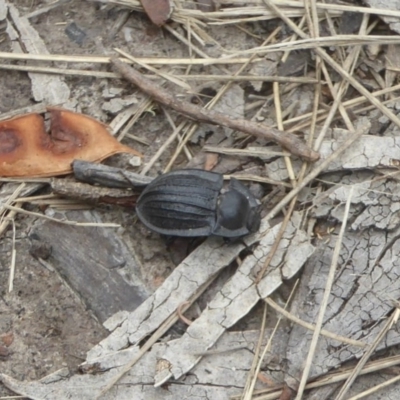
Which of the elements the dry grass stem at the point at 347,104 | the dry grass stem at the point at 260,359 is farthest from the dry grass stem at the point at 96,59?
the dry grass stem at the point at 260,359

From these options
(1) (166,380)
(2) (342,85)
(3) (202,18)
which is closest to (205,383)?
(1) (166,380)

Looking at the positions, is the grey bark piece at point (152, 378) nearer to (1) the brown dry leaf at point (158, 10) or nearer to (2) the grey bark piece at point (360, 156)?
(2) the grey bark piece at point (360, 156)

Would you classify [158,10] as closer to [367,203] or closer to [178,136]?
[178,136]

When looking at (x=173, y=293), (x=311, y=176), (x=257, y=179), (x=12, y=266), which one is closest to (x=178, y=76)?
(x=257, y=179)

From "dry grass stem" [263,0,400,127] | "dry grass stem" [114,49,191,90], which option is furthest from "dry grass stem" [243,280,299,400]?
"dry grass stem" [114,49,191,90]

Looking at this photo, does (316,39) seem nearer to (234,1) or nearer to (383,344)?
(234,1)

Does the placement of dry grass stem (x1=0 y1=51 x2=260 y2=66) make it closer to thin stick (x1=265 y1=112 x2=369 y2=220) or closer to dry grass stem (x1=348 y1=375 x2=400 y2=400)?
thin stick (x1=265 y1=112 x2=369 y2=220)

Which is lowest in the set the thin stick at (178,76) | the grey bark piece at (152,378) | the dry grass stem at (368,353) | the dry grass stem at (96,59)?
the grey bark piece at (152,378)

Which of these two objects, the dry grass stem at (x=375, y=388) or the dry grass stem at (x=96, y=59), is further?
the dry grass stem at (x=96, y=59)
